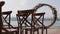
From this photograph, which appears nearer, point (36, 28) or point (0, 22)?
point (0, 22)

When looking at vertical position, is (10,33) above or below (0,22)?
below

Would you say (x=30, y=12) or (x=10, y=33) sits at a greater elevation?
(x=30, y=12)

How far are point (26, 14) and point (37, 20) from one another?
0.72 m

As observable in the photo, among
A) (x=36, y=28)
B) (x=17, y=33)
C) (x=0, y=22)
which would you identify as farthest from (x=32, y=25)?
(x=0, y=22)

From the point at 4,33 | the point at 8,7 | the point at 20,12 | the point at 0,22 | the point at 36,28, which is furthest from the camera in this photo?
the point at 8,7

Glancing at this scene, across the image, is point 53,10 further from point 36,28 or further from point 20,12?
point 20,12

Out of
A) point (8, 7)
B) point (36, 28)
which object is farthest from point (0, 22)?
point (8, 7)

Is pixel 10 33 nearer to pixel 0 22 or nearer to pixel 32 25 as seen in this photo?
pixel 0 22

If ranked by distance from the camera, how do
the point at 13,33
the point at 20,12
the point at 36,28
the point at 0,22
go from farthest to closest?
the point at 36,28 < the point at 20,12 < the point at 13,33 < the point at 0,22

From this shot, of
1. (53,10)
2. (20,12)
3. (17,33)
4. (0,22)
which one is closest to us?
(0,22)

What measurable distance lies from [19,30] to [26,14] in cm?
32

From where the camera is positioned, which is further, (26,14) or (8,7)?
(8,7)

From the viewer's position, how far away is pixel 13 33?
3904mm

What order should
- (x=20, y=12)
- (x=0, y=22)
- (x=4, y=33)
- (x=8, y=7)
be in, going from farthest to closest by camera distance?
(x=8, y=7)
(x=20, y=12)
(x=4, y=33)
(x=0, y=22)
